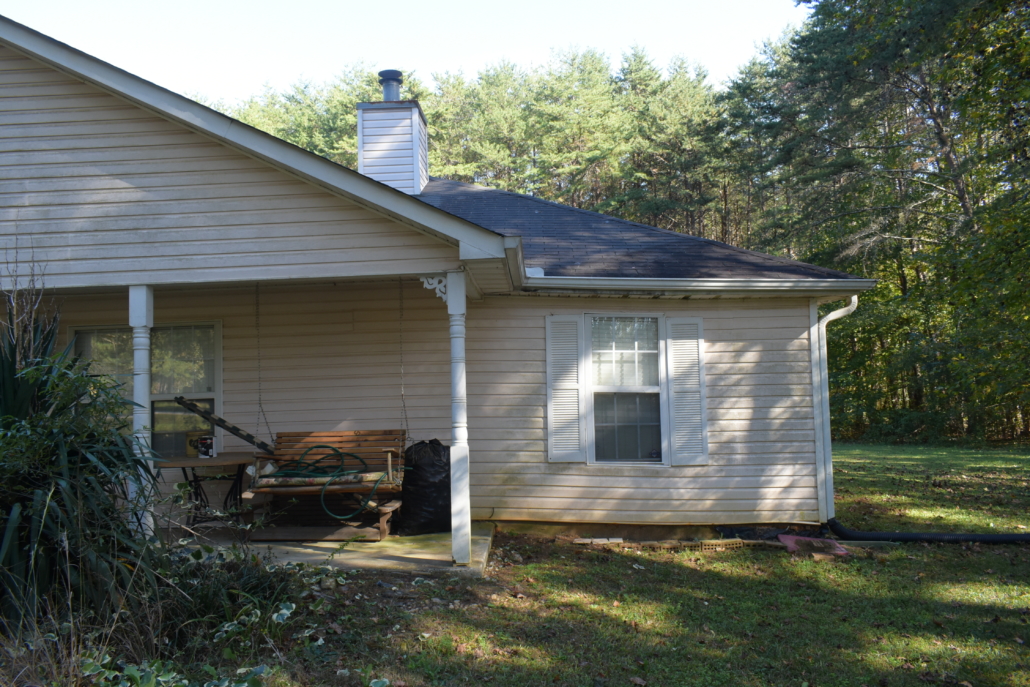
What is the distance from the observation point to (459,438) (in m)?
5.70

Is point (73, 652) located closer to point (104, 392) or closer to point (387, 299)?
point (104, 392)

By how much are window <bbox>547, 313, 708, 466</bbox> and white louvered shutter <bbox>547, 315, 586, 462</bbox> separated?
0.01 metres

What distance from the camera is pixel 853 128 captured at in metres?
20.1

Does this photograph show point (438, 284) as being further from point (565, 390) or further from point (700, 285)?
point (700, 285)

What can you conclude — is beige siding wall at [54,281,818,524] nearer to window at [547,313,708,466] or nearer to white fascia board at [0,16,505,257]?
window at [547,313,708,466]

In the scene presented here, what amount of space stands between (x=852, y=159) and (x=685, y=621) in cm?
1843

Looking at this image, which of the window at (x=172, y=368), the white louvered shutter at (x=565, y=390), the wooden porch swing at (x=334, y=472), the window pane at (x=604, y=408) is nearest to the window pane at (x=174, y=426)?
the window at (x=172, y=368)

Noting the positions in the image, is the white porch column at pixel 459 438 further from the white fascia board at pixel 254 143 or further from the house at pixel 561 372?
the house at pixel 561 372

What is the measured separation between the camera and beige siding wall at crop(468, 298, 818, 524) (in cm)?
738

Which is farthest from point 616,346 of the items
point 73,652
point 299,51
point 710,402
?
point 299,51

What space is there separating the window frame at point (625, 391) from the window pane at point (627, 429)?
5cm

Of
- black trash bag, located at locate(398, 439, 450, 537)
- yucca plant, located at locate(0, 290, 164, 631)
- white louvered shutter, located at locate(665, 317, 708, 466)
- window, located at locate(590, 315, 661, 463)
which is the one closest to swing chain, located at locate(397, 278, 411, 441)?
black trash bag, located at locate(398, 439, 450, 537)

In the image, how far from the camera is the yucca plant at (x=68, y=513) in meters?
3.58

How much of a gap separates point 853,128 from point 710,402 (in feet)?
52.5
